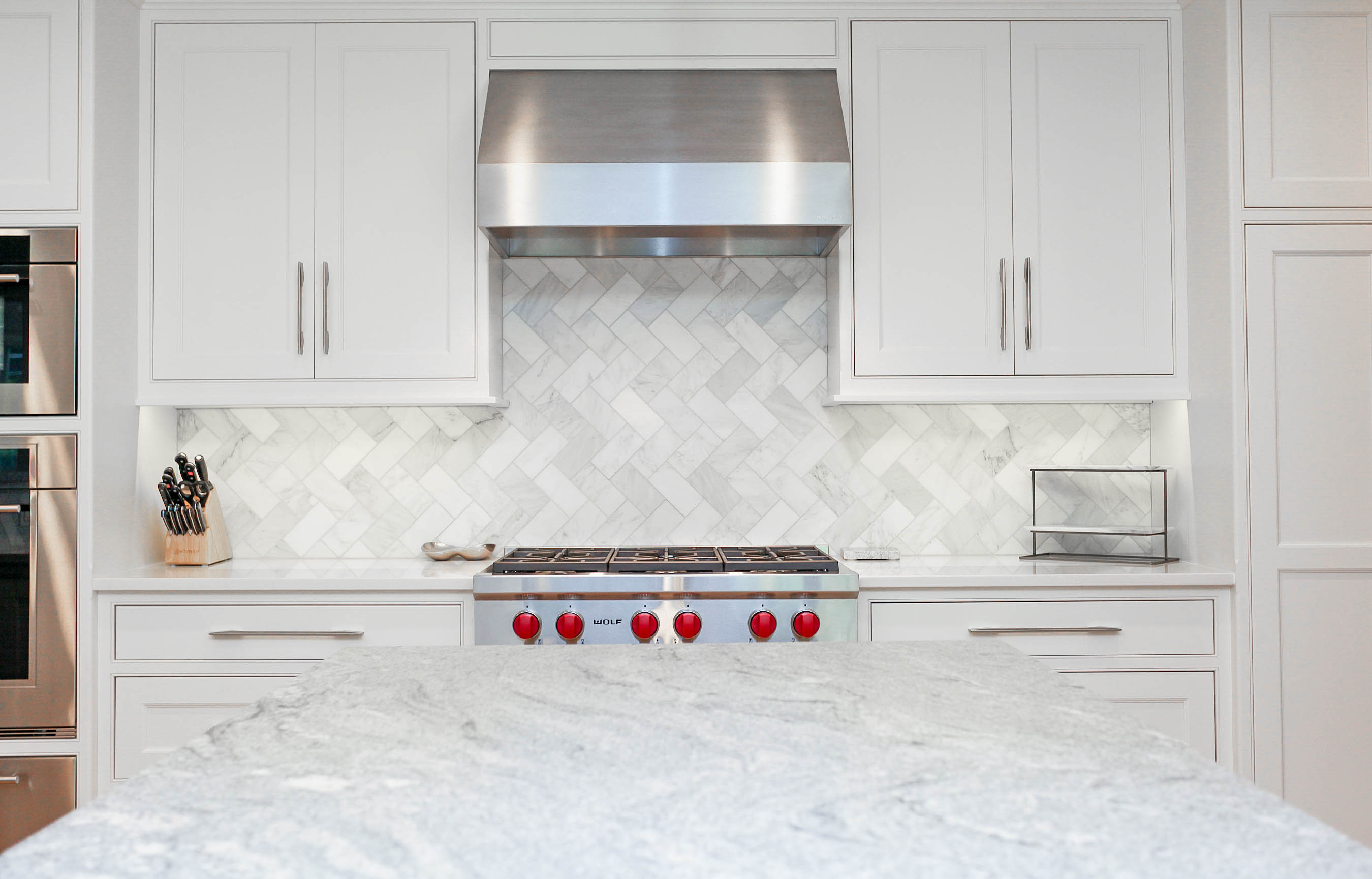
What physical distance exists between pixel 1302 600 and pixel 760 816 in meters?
2.35

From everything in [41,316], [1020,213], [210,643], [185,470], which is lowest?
[210,643]

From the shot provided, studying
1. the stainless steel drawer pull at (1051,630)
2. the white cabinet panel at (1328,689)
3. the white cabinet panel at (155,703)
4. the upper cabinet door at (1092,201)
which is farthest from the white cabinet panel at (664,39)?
the white cabinet panel at (1328,689)

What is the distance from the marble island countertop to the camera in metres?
0.61

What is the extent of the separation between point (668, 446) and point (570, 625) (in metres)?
0.83

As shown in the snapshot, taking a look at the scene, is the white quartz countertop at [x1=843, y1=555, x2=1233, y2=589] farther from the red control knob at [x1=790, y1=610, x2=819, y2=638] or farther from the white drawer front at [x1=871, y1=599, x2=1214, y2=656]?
the red control knob at [x1=790, y1=610, x2=819, y2=638]

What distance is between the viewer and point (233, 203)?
263cm

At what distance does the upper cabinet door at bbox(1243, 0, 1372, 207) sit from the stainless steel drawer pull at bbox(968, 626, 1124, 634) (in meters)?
1.21

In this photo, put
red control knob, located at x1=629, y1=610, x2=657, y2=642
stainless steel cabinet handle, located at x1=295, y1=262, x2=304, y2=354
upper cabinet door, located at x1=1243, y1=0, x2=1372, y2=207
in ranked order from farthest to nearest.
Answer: stainless steel cabinet handle, located at x1=295, y1=262, x2=304, y2=354 < upper cabinet door, located at x1=1243, y1=0, x2=1372, y2=207 < red control knob, located at x1=629, y1=610, x2=657, y2=642

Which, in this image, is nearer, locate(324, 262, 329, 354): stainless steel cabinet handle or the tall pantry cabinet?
the tall pantry cabinet

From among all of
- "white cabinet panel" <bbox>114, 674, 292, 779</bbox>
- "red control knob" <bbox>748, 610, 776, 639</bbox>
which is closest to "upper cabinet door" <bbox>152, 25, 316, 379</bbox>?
"white cabinet panel" <bbox>114, 674, 292, 779</bbox>

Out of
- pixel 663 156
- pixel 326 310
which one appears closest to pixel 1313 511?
pixel 663 156

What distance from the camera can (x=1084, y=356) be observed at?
266 centimetres

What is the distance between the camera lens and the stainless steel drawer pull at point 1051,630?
2412 millimetres

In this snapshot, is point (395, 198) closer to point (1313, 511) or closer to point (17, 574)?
point (17, 574)
